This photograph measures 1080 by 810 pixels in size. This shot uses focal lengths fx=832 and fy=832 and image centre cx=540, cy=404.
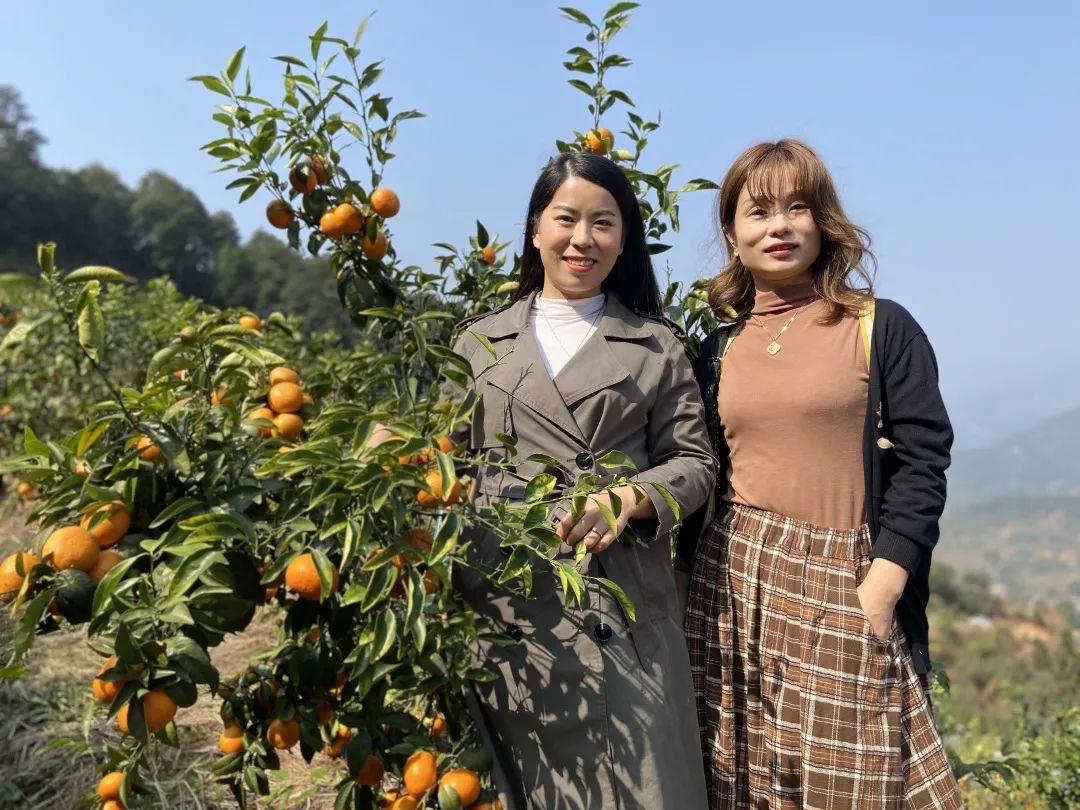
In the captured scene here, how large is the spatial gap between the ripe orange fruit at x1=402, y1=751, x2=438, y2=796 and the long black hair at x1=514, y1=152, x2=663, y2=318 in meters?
0.74

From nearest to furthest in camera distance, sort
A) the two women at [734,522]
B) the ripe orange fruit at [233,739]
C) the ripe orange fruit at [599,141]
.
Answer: the two women at [734,522] → the ripe orange fruit at [233,739] → the ripe orange fruit at [599,141]

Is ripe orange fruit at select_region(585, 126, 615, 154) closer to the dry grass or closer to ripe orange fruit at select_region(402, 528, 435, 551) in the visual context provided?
ripe orange fruit at select_region(402, 528, 435, 551)

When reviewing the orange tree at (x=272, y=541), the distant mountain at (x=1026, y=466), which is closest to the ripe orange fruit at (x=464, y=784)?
the orange tree at (x=272, y=541)

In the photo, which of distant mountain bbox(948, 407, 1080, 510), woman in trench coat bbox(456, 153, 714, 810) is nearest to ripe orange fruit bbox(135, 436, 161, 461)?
woman in trench coat bbox(456, 153, 714, 810)

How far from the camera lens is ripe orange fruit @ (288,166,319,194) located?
1.53 metres

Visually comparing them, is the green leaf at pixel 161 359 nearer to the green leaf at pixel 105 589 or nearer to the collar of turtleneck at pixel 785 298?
the green leaf at pixel 105 589

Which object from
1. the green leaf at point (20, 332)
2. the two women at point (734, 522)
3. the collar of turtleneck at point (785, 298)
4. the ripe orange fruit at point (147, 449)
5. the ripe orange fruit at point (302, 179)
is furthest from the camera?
the ripe orange fruit at point (302, 179)

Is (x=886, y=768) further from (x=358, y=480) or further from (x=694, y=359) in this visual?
(x=358, y=480)

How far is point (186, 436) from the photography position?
1.11m

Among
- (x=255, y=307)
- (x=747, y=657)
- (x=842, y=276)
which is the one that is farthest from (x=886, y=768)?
(x=255, y=307)

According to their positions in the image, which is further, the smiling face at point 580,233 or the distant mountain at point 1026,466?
the distant mountain at point 1026,466

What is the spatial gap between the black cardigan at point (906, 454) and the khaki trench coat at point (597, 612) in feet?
0.85

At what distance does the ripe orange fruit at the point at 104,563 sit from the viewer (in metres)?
0.97

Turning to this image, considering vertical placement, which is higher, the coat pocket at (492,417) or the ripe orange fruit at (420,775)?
the coat pocket at (492,417)
